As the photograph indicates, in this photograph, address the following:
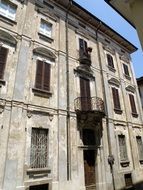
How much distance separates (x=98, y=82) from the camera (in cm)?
1345

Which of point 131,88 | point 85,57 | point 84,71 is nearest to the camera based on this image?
point 84,71

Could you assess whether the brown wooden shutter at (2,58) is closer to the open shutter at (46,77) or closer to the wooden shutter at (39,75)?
the wooden shutter at (39,75)

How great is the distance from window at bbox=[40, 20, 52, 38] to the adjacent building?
26.3ft

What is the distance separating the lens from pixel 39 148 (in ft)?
28.3

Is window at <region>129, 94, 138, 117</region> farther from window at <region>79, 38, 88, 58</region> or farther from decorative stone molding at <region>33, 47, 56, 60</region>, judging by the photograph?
decorative stone molding at <region>33, 47, 56, 60</region>

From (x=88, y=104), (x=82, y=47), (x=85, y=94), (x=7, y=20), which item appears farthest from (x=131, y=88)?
(x=7, y=20)

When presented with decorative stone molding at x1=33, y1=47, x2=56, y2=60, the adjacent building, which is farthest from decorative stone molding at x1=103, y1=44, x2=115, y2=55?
the adjacent building

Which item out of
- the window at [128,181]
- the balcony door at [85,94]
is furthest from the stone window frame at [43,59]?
the window at [128,181]

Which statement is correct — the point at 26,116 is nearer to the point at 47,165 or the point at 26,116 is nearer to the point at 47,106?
the point at 47,106

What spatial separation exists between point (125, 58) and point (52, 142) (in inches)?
507

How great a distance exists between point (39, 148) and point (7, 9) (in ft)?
26.4

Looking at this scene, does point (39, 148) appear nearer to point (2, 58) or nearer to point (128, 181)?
point (2, 58)

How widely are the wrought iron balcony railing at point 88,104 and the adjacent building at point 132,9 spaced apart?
683 cm

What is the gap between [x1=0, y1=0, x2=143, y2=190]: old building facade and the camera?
816 centimetres
